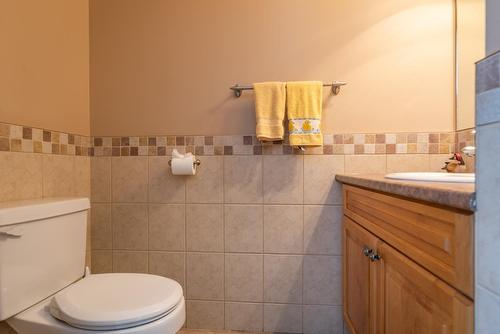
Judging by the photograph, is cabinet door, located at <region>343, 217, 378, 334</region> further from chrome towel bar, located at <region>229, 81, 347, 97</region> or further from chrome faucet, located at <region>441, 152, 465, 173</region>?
chrome towel bar, located at <region>229, 81, 347, 97</region>

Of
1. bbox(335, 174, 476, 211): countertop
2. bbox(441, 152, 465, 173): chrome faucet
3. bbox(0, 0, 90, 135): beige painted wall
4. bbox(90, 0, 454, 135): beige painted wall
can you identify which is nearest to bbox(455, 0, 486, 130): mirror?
bbox(90, 0, 454, 135): beige painted wall

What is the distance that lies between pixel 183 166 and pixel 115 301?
682 millimetres

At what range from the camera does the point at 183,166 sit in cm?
140

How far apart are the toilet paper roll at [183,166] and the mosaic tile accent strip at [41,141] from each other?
57 cm

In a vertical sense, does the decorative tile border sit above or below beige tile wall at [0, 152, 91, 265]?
above

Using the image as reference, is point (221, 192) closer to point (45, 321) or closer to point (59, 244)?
point (59, 244)

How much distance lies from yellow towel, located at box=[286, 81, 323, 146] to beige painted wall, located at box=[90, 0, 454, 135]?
131mm

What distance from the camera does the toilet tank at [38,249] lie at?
0.88m

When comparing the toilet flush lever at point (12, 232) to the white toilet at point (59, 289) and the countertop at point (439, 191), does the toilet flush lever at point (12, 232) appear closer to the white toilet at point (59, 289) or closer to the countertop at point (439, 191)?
the white toilet at point (59, 289)

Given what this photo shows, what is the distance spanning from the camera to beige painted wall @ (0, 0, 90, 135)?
3.64 feet

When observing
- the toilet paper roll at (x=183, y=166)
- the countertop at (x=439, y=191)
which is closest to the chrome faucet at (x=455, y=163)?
the countertop at (x=439, y=191)

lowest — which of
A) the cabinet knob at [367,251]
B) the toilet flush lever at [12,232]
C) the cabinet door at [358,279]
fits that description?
the cabinet door at [358,279]

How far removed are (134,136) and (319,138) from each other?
Result: 1058mm

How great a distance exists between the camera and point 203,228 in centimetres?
153
